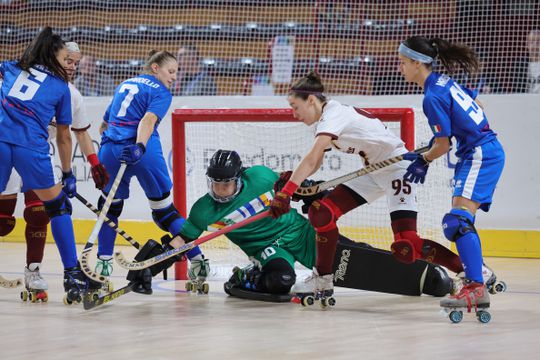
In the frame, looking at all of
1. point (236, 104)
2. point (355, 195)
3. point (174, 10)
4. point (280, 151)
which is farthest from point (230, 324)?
point (174, 10)

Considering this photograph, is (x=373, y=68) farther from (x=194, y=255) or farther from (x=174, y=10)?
(x=194, y=255)

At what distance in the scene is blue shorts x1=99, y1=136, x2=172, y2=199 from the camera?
517 centimetres

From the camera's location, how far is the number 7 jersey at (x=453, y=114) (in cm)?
426

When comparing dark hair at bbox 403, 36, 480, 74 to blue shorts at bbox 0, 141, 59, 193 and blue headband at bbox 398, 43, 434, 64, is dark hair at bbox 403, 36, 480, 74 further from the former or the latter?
blue shorts at bbox 0, 141, 59, 193

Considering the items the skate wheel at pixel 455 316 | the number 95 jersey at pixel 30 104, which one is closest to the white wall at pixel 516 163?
the skate wheel at pixel 455 316

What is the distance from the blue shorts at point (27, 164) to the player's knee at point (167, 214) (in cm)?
78

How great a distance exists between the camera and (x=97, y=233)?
15.6 feet

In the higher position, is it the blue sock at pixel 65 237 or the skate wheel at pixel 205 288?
the blue sock at pixel 65 237

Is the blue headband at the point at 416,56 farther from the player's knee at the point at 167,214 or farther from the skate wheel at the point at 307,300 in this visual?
the player's knee at the point at 167,214

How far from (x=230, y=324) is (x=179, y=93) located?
4.34 metres

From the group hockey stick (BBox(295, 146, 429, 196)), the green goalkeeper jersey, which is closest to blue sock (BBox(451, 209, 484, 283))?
hockey stick (BBox(295, 146, 429, 196))

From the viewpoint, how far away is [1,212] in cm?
536

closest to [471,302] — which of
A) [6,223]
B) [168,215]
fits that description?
[168,215]

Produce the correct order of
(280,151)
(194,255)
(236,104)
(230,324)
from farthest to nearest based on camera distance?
(236,104)
(280,151)
(194,255)
(230,324)
